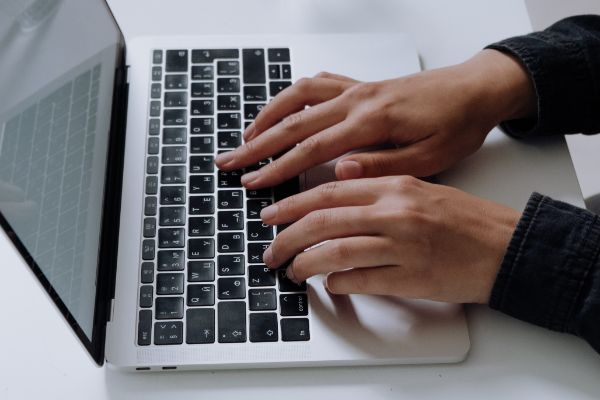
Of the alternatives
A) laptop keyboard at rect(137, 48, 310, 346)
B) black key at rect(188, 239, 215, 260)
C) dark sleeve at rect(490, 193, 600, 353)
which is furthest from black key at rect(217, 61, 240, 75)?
dark sleeve at rect(490, 193, 600, 353)

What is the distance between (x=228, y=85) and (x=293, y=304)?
10.7 inches

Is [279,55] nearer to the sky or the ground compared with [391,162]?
nearer to the sky

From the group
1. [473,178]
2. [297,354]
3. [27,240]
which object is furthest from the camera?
[473,178]

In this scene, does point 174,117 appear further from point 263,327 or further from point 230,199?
point 263,327

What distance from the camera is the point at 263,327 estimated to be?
1.99 ft

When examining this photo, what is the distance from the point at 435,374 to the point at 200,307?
0.22 meters

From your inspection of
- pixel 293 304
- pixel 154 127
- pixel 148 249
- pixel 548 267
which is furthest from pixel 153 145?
pixel 548 267

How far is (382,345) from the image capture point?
60cm

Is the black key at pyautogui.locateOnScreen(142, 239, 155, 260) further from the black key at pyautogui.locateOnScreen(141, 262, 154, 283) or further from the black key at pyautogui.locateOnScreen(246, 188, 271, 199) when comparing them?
the black key at pyautogui.locateOnScreen(246, 188, 271, 199)

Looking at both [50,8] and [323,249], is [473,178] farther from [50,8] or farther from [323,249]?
[50,8]

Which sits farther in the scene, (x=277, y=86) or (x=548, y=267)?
(x=277, y=86)

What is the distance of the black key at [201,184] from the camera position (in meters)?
0.68

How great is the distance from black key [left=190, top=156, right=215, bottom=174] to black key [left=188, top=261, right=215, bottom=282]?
0.35 ft

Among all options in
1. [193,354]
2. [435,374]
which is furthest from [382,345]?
[193,354]
